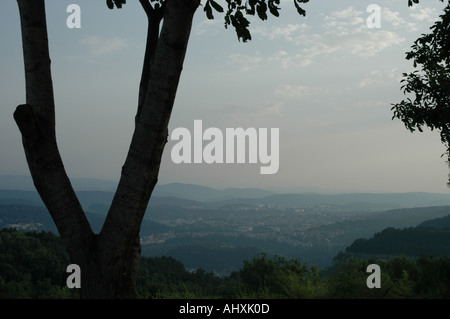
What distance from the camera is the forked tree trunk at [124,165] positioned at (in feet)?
15.0

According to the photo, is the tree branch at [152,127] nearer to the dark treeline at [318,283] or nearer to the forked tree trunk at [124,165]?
the forked tree trunk at [124,165]

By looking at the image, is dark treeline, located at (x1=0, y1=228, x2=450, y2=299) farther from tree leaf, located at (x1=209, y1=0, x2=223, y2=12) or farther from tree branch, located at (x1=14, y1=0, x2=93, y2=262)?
tree leaf, located at (x1=209, y1=0, x2=223, y2=12)

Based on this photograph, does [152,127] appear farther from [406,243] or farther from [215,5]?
[406,243]

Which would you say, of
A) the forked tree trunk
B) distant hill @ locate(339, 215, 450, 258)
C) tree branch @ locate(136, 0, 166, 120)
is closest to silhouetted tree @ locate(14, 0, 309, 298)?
the forked tree trunk

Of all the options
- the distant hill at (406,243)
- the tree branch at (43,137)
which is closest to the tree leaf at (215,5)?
the tree branch at (43,137)

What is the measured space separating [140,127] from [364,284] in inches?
182

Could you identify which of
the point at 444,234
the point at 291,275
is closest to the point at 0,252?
the point at 291,275

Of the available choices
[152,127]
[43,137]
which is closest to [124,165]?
[152,127]

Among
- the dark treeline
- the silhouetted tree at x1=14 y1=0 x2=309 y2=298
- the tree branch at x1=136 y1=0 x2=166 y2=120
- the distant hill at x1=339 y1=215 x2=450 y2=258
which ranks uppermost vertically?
the tree branch at x1=136 y1=0 x2=166 y2=120

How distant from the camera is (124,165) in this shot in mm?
4730

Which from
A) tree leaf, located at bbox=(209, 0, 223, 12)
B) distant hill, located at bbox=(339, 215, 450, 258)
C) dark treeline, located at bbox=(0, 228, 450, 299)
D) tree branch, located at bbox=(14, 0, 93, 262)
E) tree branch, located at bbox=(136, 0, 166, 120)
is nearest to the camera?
tree branch, located at bbox=(14, 0, 93, 262)

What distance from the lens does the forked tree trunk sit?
458 cm
